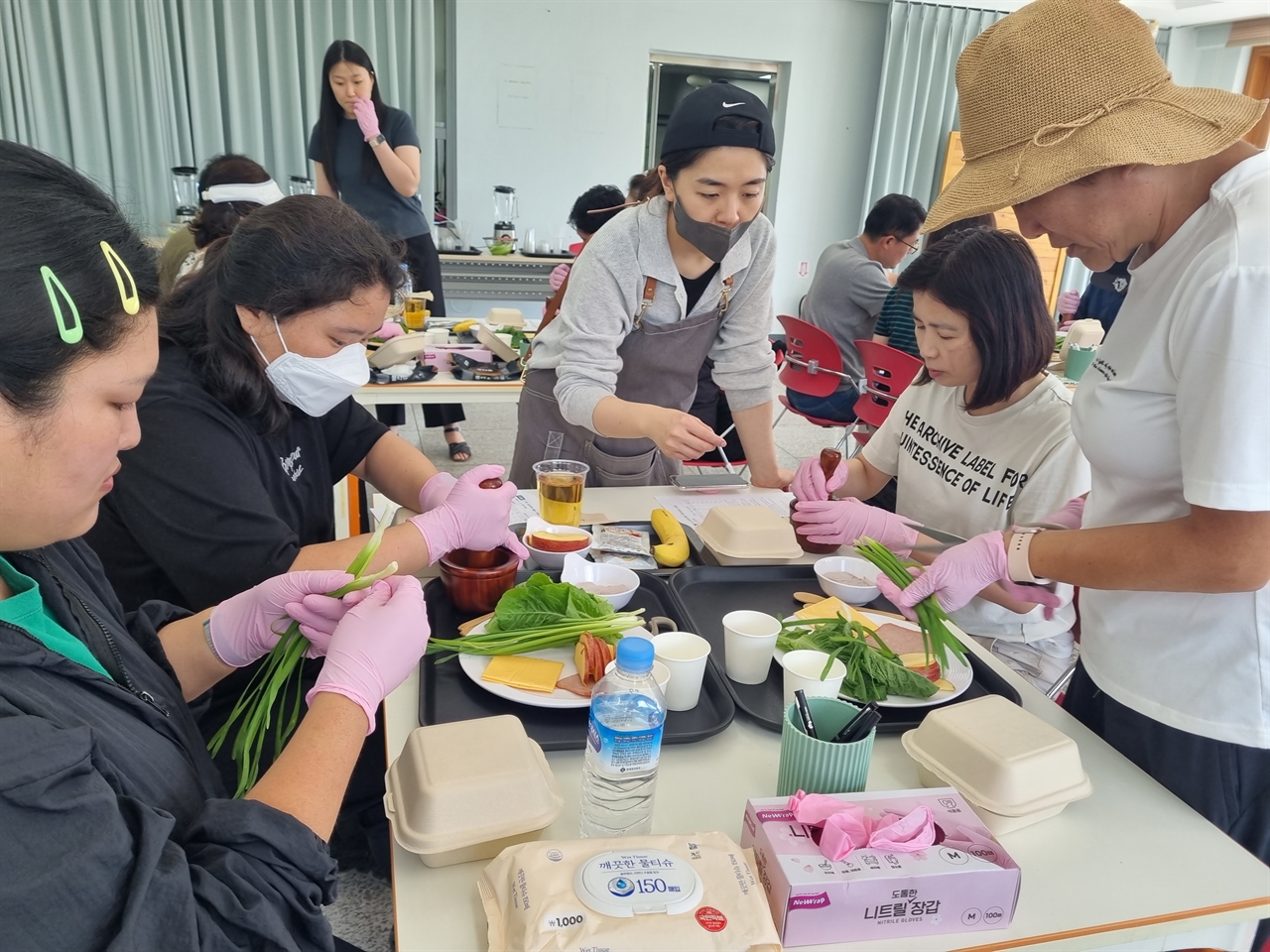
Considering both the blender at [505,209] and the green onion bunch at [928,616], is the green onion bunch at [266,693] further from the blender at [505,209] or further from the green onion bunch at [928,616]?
the blender at [505,209]

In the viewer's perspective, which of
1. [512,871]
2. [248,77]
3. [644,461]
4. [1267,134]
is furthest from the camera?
[1267,134]

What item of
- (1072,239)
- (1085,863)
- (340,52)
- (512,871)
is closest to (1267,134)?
(340,52)

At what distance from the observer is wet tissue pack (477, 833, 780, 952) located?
2.58ft

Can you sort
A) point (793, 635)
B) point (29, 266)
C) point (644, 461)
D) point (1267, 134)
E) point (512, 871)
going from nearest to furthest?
point (29, 266), point (512, 871), point (793, 635), point (644, 461), point (1267, 134)

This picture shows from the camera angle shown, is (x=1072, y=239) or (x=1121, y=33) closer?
(x=1121, y=33)

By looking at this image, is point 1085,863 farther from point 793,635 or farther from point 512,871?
point 512,871

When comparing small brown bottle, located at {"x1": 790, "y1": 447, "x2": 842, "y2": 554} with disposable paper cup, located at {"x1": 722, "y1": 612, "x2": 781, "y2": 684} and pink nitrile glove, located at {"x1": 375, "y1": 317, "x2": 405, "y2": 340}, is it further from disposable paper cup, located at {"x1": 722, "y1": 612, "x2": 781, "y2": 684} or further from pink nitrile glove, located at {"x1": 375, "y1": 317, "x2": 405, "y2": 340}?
pink nitrile glove, located at {"x1": 375, "y1": 317, "x2": 405, "y2": 340}

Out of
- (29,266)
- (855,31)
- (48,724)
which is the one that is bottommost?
(48,724)

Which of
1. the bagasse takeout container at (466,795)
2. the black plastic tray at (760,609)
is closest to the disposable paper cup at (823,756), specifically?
the black plastic tray at (760,609)

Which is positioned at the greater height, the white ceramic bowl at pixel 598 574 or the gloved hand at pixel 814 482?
the gloved hand at pixel 814 482

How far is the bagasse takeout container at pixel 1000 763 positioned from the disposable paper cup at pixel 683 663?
0.29m

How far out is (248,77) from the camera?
621 centimetres

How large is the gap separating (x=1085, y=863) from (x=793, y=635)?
499 millimetres

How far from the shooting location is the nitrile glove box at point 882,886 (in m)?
0.85
